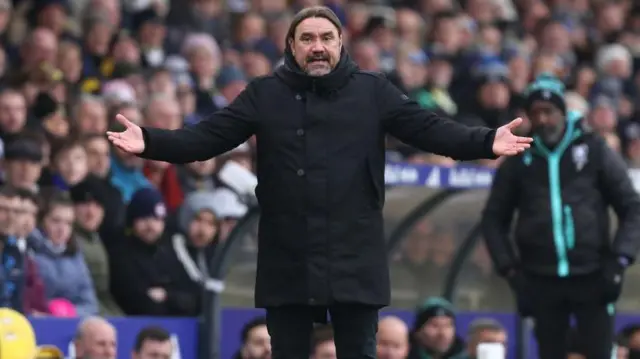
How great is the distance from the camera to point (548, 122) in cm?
1231

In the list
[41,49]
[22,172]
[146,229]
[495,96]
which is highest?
[495,96]

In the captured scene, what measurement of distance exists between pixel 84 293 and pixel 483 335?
2.94 meters

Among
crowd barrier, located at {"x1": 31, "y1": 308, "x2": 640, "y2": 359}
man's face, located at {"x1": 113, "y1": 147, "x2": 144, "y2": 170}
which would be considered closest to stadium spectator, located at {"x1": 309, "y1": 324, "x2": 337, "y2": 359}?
crowd barrier, located at {"x1": 31, "y1": 308, "x2": 640, "y2": 359}

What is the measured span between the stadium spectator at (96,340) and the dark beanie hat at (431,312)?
2.57 m

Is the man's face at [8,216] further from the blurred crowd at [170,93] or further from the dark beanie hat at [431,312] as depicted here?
the dark beanie hat at [431,312]

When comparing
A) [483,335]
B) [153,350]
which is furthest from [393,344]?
[153,350]

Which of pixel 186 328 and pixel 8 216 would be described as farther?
pixel 186 328

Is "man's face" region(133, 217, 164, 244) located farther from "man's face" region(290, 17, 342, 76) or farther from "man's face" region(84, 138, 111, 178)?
"man's face" region(290, 17, 342, 76)

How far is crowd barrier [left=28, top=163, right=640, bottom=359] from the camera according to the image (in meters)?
13.8

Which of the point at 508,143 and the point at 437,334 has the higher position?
the point at 508,143

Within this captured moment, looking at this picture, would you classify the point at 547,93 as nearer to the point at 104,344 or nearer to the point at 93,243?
the point at 104,344

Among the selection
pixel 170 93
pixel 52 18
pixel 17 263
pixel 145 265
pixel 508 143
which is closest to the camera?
pixel 508 143

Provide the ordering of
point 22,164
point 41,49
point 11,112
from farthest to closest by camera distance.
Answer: point 41,49, point 11,112, point 22,164

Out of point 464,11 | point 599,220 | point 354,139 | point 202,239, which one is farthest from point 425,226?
point 464,11
